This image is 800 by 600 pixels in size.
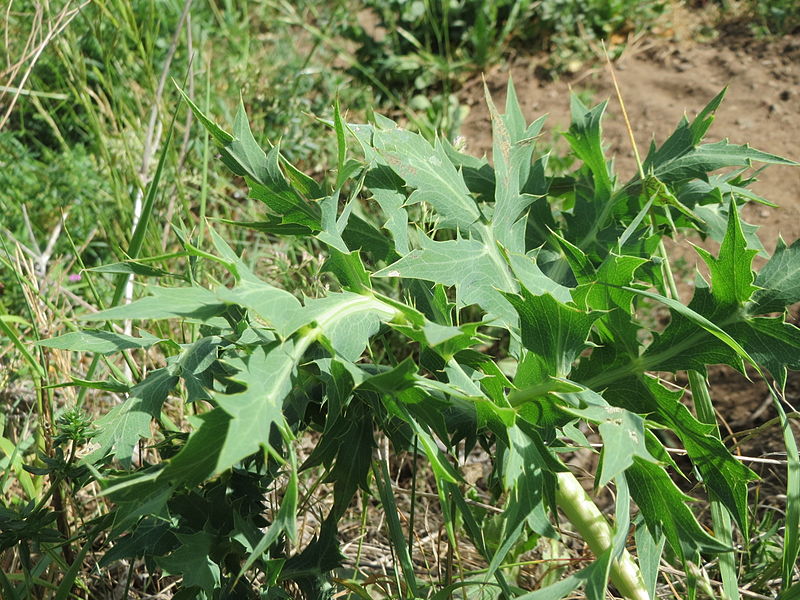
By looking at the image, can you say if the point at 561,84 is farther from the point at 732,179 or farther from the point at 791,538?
the point at 791,538

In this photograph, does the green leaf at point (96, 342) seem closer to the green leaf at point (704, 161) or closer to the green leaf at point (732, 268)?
the green leaf at point (732, 268)

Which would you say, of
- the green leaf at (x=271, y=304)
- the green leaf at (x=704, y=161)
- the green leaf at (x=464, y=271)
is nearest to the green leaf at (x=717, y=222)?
the green leaf at (x=704, y=161)

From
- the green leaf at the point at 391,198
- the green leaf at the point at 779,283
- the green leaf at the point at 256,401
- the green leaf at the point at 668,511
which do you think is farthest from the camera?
the green leaf at the point at 391,198

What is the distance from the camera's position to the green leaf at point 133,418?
1196 mm

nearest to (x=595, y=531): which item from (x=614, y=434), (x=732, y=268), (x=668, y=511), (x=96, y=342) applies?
(x=668, y=511)

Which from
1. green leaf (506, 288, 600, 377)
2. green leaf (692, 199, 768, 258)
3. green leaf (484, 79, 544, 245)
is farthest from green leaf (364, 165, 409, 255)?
green leaf (692, 199, 768, 258)

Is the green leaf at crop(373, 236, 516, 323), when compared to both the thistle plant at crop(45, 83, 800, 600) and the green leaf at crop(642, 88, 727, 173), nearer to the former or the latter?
the thistle plant at crop(45, 83, 800, 600)

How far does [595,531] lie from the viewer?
53.3 inches

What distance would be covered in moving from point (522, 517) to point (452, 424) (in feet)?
0.82

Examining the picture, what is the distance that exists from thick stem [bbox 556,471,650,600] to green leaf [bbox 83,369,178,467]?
684mm

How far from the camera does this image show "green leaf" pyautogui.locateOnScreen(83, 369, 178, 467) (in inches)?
47.1

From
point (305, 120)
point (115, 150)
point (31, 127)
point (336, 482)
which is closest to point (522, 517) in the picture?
point (336, 482)

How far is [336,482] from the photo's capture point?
52.6 inches

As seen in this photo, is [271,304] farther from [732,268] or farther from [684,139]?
[684,139]
